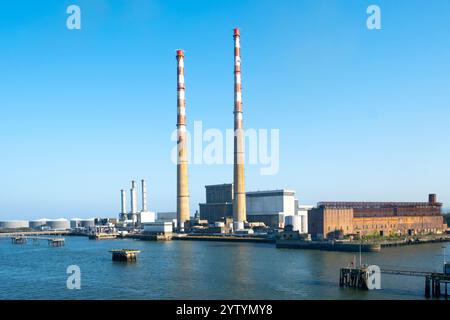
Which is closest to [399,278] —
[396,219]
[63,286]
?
[63,286]

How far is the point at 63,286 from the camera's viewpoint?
3391cm

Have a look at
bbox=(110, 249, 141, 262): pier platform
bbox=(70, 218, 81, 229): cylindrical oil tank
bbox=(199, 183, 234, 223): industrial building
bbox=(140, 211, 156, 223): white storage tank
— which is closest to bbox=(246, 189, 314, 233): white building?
bbox=(199, 183, 234, 223): industrial building

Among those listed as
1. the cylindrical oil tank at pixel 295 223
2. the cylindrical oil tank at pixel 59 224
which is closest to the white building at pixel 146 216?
the cylindrical oil tank at pixel 59 224

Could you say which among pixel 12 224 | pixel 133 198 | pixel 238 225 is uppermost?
pixel 133 198

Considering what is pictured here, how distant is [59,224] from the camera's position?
149750 mm

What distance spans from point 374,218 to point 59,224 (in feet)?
334

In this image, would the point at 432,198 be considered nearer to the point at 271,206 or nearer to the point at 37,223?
the point at 271,206

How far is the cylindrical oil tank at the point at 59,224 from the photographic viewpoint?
149m

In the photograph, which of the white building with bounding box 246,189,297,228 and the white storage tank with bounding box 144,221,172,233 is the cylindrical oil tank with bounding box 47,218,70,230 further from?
the white building with bounding box 246,189,297,228

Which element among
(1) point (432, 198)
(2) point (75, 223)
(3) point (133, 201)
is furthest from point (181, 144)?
(2) point (75, 223)

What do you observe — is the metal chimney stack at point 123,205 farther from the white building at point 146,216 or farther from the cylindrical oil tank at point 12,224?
the cylindrical oil tank at point 12,224

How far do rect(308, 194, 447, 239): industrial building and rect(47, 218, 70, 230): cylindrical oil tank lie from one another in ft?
317
